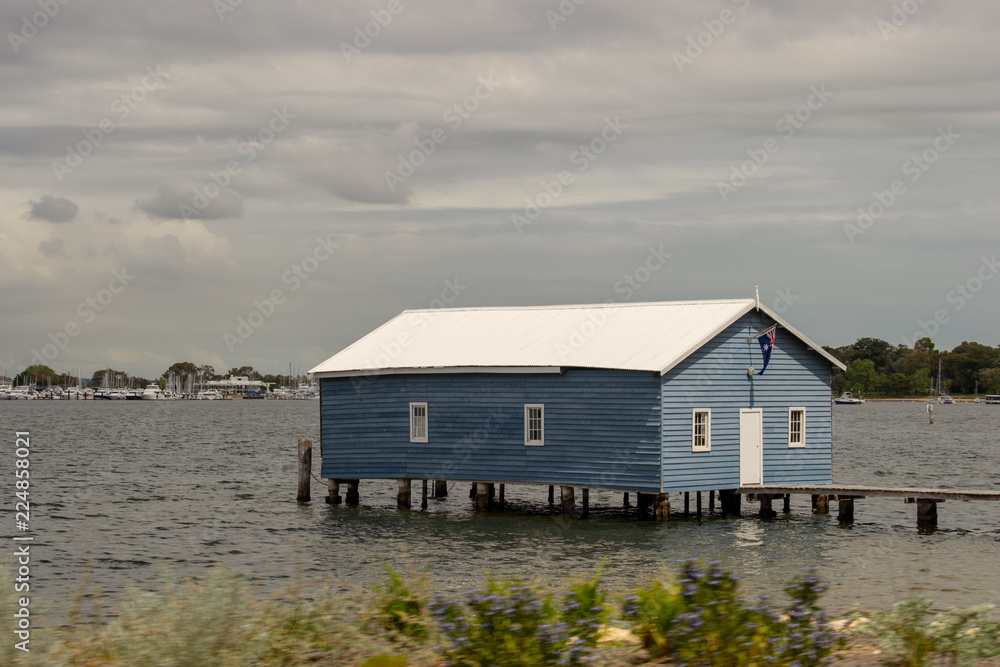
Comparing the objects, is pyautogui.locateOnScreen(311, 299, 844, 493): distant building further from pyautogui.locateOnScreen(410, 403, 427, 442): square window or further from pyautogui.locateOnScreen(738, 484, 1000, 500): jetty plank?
pyautogui.locateOnScreen(738, 484, 1000, 500): jetty plank

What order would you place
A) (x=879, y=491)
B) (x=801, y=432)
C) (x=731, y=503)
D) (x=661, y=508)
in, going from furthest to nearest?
1. (x=731, y=503)
2. (x=801, y=432)
3. (x=661, y=508)
4. (x=879, y=491)

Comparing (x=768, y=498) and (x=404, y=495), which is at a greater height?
(x=768, y=498)

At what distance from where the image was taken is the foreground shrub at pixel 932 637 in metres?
9.27

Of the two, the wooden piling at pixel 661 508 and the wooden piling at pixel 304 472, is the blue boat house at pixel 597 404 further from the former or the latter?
the wooden piling at pixel 304 472

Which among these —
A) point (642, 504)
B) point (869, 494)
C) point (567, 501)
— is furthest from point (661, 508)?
point (869, 494)

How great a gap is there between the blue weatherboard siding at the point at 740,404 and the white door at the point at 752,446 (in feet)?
0.60

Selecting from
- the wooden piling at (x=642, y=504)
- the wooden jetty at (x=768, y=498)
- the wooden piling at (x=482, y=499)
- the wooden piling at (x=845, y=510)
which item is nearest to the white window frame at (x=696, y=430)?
the wooden jetty at (x=768, y=498)

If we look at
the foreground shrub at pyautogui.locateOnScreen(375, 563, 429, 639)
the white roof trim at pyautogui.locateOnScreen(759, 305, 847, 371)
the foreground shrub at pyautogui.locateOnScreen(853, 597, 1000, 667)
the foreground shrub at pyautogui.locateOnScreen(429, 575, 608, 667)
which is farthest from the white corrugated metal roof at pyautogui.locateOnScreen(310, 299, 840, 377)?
the foreground shrub at pyautogui.locateOnScreen(429, 575, 608, 667)

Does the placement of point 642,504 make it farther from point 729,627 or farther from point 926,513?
point 729,627

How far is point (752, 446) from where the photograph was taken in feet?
105

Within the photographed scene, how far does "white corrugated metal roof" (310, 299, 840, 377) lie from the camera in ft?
103

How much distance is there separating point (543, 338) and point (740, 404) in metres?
6.50

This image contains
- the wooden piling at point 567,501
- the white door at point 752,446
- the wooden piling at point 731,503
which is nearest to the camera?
the white door at point 752,446

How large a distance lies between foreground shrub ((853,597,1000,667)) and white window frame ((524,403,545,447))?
2185 cm
